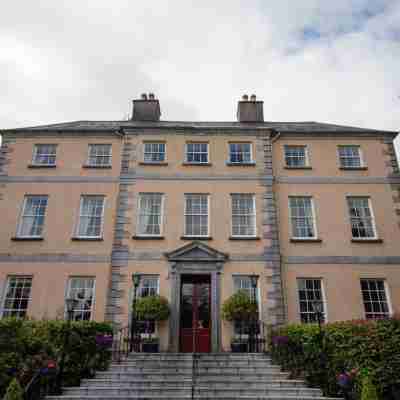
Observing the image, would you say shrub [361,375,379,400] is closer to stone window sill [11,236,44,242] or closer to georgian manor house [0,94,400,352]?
georgian manor house [0,94,400,352]

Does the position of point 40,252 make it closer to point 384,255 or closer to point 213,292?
point 213,292

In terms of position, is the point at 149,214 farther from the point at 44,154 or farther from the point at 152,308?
the point at 44,154

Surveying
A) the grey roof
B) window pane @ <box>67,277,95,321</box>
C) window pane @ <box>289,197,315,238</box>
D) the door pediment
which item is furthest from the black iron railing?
the grey roof

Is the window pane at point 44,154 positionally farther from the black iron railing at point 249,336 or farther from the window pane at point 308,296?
the window pane at point 308,296

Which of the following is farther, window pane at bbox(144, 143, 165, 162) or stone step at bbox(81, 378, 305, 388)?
window pane at bbox(144, 143, 165, 162)

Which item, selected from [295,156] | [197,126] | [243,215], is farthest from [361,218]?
[197,126]

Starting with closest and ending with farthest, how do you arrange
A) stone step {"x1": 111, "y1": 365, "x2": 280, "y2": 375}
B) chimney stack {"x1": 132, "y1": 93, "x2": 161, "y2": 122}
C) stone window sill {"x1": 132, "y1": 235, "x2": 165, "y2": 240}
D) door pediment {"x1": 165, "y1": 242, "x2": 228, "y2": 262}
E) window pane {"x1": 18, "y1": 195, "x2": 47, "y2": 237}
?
1. stone step {"x1": 111, "y1": 365, "x2": 280, "y2": 375}
2. door pediment {"x1": 165, "y1": 242, "x2": 228, "y2": 262}
3. stone window sill {"x1": 132, "y1": 235, "x2": 165, "y2": 240}
4. window pane {"x1": 18, "y1": 195, "x2": 47, "y2": 237}
5. chimney stack {"x1": 132, "y1": 93, "x2": 161, "y2": 122}

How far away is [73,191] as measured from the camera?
52.5ft

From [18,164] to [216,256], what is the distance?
10771 mm

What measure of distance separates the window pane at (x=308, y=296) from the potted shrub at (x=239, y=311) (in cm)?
216

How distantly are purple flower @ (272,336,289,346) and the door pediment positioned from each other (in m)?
3.84

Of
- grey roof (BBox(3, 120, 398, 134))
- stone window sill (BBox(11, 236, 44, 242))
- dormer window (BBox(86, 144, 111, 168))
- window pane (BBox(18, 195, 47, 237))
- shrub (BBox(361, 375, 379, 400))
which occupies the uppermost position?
grey roof (BBox(3, 120, 398, 134))

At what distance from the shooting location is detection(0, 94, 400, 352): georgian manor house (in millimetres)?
14047

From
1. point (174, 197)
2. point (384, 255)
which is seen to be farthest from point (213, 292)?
point (384, 255)
